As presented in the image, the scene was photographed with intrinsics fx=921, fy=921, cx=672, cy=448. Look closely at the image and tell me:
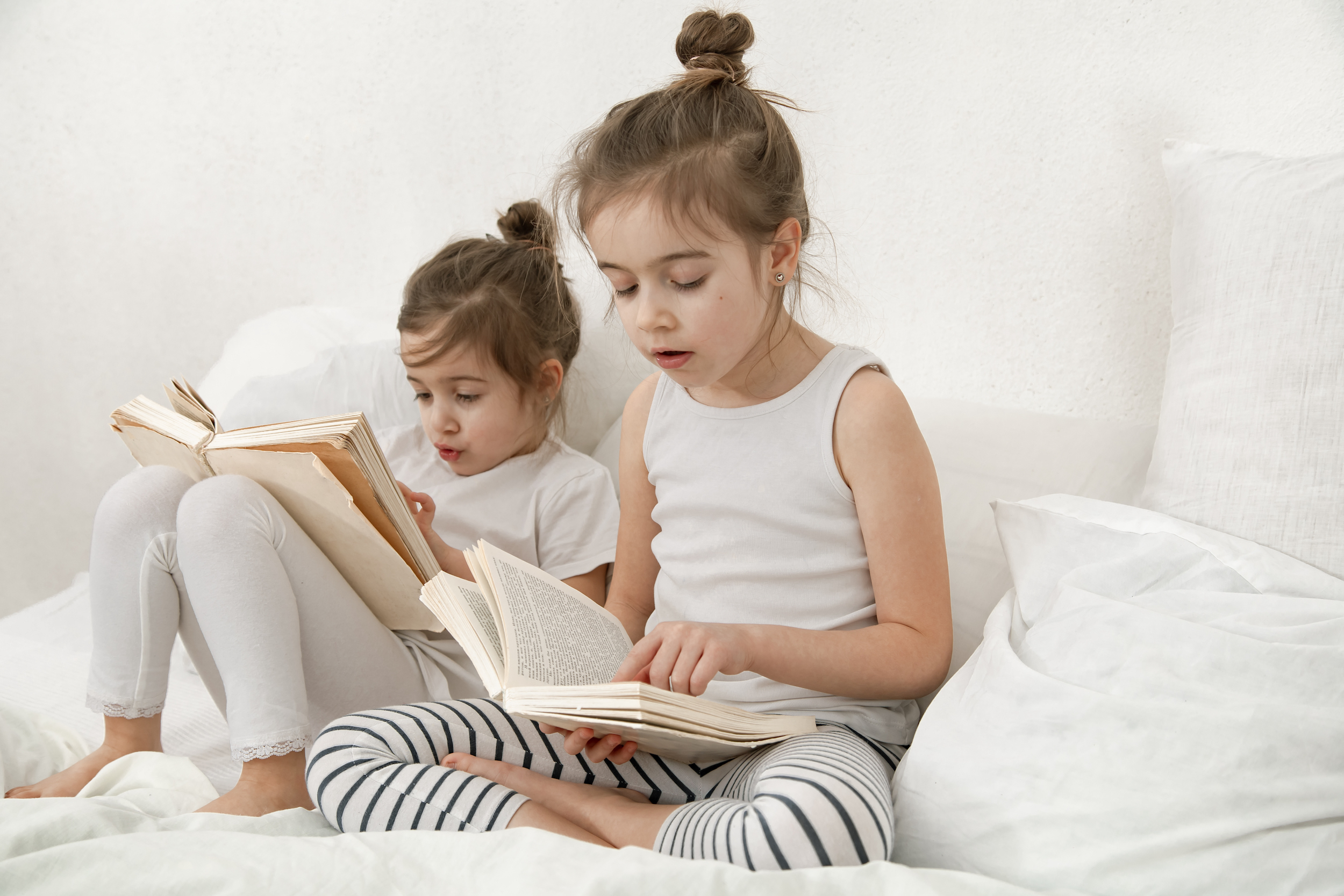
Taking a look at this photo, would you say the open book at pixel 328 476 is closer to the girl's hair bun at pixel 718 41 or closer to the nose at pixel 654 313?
the nose at pixel 654 313

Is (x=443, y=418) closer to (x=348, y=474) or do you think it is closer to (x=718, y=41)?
(x=348, y=474)

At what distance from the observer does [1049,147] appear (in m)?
1.08

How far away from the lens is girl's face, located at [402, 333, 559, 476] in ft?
3.52

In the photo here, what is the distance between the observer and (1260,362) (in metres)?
0.77

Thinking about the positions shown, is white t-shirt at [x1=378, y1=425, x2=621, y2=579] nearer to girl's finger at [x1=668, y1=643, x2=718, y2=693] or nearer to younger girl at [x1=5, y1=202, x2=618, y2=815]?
younger girl at [x1=5, y1=202, x2=618, y2=815]

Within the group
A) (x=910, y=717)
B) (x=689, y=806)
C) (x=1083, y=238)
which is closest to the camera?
(x=689, y=806)

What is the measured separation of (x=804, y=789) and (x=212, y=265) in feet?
5.23

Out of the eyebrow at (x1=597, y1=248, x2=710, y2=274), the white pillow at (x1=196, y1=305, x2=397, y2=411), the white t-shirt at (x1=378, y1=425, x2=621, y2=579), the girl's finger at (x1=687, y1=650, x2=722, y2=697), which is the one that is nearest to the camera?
the girl's finger at (x1=687, y1=650, x2=722, y2=697)

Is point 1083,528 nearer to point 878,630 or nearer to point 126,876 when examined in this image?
point 878,630

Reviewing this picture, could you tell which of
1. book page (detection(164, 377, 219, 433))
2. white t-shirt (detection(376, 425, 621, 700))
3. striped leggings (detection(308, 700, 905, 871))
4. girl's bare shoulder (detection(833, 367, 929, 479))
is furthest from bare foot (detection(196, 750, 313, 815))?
girl's bare shoulder (detection(833, 367, 929, 479))

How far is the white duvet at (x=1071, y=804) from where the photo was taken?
1.71ft

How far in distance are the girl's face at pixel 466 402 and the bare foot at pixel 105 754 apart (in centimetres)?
42

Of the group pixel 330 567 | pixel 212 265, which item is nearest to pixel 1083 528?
pixel 330 567

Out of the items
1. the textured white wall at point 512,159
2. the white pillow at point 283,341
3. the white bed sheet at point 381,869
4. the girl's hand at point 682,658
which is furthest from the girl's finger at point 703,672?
the white pillow at point 283,341
